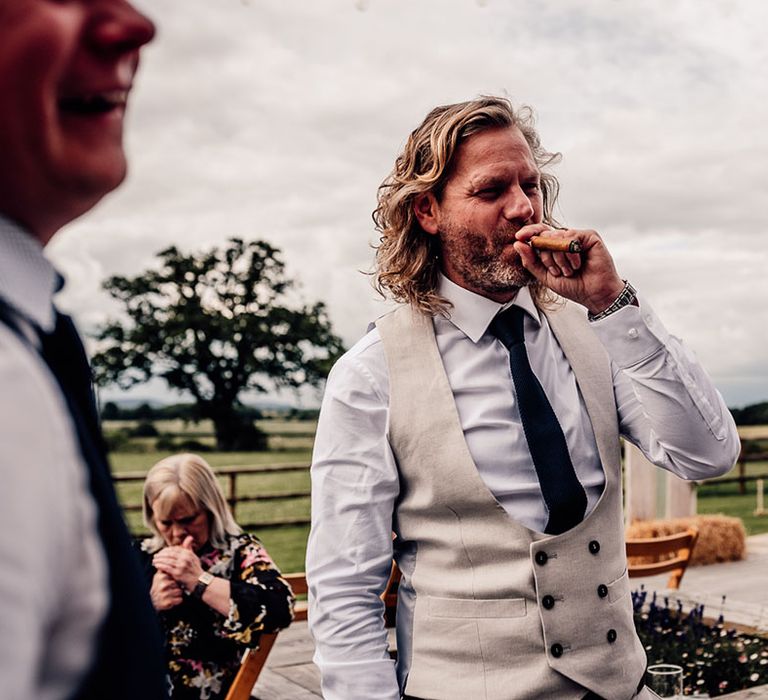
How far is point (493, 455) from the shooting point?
5.13ft

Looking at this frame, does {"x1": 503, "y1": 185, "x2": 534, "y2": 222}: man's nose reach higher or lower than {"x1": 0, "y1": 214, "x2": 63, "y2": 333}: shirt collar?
higher

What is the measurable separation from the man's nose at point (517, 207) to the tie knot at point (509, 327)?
199 mm

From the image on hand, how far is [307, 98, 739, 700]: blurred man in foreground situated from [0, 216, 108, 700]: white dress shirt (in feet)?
3.77

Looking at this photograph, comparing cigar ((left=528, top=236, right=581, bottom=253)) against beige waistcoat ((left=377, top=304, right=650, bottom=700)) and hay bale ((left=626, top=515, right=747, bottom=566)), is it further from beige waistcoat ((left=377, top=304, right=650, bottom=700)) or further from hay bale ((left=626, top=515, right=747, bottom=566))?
hay bale ((left=626, top=515, right=747, bottom=566))

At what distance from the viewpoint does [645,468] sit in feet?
25.0

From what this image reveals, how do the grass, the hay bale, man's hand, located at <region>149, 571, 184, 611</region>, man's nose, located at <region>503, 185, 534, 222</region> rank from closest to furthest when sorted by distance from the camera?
man's nose, located at <region>503, 185, 534, 222</region> < man's hand, located at <region>149, 571, 184, 611</region> < the hay bale < the grass

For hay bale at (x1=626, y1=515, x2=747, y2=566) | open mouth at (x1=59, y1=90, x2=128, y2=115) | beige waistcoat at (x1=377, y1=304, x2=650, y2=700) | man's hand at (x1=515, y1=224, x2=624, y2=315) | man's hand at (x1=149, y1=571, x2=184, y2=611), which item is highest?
open mouth at (x1=59, y1=90, x2=128, y2=115)

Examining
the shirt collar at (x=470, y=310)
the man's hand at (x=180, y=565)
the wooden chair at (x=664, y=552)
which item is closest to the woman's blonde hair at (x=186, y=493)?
the man's hand at (x=180, y=565)

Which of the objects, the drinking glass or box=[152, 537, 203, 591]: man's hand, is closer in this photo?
box=[152, 537, 203, 591]: man's hand

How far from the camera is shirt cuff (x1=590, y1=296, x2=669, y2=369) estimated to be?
154cm

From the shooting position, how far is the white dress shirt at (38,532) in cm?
33

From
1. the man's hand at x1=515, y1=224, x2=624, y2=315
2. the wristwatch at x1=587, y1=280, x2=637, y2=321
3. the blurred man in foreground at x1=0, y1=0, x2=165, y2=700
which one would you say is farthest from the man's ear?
the blurred man in foreground at x1=0, y1=0, x2=165, y2=700

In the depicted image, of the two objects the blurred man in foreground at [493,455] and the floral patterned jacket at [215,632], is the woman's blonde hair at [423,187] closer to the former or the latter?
the blurred man in foreground at [493,455]

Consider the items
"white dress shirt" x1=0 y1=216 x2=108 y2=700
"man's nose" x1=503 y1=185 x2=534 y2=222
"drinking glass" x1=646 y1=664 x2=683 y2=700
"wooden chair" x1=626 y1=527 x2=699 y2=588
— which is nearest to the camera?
"white dress shirt" x1=0 y1=216 x2=108 y2=700
